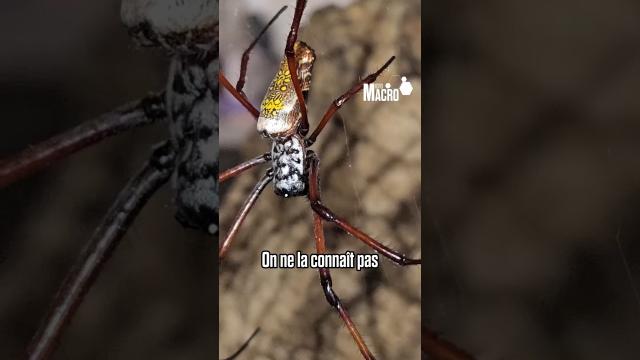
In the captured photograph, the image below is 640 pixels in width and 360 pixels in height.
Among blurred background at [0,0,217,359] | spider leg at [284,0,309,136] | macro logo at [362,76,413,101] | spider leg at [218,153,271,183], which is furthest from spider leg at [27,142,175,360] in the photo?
macro logo at [362,76,413,101]

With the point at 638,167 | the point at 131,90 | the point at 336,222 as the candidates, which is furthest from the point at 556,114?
the point at 131,90

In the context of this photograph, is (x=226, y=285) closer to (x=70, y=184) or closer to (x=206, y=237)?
(x=206, y=237)

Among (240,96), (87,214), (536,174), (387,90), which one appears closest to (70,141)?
(87,214)

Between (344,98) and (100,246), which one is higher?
(344,98)

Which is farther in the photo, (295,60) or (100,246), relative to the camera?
(100,246)

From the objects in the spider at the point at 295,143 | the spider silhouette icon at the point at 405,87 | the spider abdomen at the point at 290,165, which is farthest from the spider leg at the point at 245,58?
the spider silhouette icon at the point at 405,87

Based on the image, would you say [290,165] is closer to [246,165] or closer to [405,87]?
[246,165]
